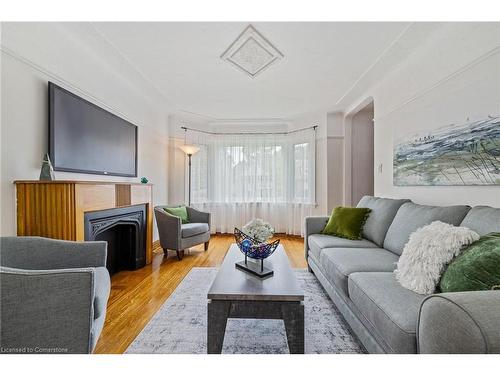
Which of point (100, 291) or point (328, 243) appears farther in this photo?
point (328, 243)

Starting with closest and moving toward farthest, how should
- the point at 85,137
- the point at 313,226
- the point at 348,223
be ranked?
the point at 85,137 < the point at 348,223 < the point at 313,226

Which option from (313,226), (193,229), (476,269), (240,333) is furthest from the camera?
(193,229)

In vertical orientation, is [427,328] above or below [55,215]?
below

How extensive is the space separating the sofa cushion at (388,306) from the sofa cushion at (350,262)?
11cm

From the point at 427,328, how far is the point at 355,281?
67cm

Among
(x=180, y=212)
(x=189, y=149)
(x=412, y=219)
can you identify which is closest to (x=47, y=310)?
(x=412, y=219)

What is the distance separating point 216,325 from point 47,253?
119cm

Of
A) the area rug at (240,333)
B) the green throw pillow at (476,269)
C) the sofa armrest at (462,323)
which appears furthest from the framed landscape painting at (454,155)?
the area rug at (240,333)

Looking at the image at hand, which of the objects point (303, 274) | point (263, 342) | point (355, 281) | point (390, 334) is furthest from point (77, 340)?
point (303, 274)

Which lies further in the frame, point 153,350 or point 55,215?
point 55,215

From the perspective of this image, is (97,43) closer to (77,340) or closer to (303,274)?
(77,340)

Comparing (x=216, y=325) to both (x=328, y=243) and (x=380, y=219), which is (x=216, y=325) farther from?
(x=380, y=219)

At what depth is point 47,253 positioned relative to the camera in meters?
1.52

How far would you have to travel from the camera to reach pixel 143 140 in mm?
3732
